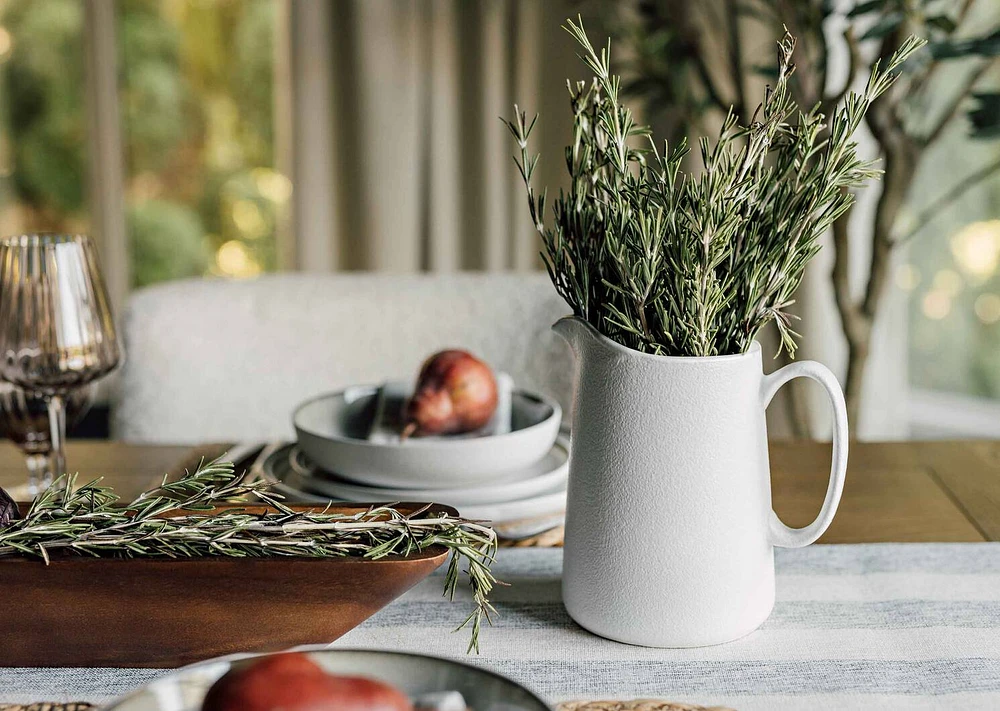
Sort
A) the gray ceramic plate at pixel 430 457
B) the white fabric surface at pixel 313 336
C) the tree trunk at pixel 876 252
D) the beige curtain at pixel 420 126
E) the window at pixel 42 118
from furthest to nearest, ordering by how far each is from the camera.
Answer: the window at pixel 42 118
the beige curtain at pixel 420 126
the tree trunk at pixel 876 252
the white fabric surface at pixel 313 336
the gray ceramic plate at pixel 430 457

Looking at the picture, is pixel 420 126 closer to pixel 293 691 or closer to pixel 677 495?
pixel 677 495

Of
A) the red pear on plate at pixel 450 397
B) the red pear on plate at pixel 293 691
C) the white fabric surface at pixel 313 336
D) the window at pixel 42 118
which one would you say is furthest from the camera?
the window at pixel 42 118

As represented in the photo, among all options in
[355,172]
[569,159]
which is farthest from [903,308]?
[569,159]

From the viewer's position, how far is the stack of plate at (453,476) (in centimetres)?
77

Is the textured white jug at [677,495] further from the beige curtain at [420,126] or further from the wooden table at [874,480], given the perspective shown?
the beige curtain at [420,126]

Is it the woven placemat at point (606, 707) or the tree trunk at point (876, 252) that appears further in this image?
the tree trunk at point (876, 252)

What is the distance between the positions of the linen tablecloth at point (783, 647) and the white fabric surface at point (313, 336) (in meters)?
0.69

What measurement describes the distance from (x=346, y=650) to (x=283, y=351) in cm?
100

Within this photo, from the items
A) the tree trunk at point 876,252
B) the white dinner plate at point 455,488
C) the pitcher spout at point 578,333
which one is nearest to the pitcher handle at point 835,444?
the pitcher spout at point 578,333

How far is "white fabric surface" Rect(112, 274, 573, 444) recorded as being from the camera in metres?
1.37

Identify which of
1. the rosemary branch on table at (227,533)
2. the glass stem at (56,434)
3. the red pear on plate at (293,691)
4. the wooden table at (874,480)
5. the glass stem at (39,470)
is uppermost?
the red pear on plate at (293,691)

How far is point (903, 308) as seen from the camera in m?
2.62

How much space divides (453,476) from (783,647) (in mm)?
287

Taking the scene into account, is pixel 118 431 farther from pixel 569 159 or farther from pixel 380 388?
pixel 569 159
